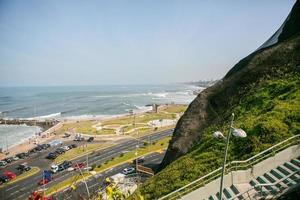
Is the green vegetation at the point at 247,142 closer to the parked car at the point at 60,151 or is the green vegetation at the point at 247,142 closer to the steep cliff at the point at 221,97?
the steep cliff at the point at 221,97

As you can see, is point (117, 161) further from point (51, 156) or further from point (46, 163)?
point (51, 156)

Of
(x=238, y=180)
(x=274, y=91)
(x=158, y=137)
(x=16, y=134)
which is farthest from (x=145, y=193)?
(x=16, y=134)

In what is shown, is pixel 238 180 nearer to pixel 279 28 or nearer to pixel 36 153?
pixel 279 28

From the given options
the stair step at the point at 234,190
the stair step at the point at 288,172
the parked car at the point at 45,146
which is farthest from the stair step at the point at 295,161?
the parked car at the point at 45,146

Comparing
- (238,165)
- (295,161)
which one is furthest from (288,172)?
(238,165)

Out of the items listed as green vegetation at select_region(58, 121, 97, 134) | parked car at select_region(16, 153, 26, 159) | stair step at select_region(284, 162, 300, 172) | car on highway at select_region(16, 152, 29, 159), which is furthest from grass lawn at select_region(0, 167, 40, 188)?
stair step at select_region(284, 162, 300, 172)

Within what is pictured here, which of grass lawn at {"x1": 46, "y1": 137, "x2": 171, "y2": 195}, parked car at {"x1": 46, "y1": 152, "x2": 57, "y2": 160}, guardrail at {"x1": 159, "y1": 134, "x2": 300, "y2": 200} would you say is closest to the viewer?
guardrail at {"x1": 159, "y1": 134, "x2": 300, "y2": 200}

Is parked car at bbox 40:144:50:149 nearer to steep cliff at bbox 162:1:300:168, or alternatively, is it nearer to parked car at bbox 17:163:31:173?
parked car at bbox 17:163:31:173
